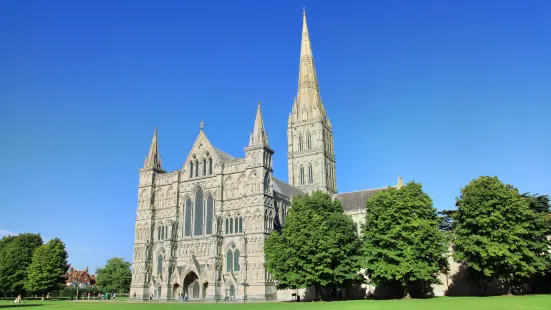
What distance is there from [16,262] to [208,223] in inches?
1516

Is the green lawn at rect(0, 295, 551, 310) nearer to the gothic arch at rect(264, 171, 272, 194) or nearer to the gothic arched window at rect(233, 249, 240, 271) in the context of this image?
the gothic arched window at rect(233, 249, 240, 271)

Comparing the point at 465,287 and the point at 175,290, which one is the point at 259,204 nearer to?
the point at 175,290

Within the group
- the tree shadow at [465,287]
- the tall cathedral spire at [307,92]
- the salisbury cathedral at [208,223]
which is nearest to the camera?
the tree shadow at [465,287]

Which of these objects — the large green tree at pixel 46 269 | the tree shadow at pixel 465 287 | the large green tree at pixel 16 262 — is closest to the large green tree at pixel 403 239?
the tree shadow at pixel 465 287

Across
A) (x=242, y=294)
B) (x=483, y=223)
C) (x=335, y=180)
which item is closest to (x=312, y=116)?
(x=335, y=180)

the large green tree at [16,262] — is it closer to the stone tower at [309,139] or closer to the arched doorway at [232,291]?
the arched doorway at [232,291]

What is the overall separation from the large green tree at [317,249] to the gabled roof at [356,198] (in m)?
26.1


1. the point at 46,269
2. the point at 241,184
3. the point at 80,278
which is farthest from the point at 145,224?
the point at 80,278

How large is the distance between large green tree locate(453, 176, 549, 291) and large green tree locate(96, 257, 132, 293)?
73.0m

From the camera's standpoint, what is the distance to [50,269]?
75438mm

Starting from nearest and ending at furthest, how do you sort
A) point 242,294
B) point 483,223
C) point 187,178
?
point 483,223, point 242,294, point 187,178

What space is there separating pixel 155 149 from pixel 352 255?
40.2m

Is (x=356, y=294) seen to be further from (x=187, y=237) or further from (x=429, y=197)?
(x=187, y=237)

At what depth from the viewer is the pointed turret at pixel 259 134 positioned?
64438mm
